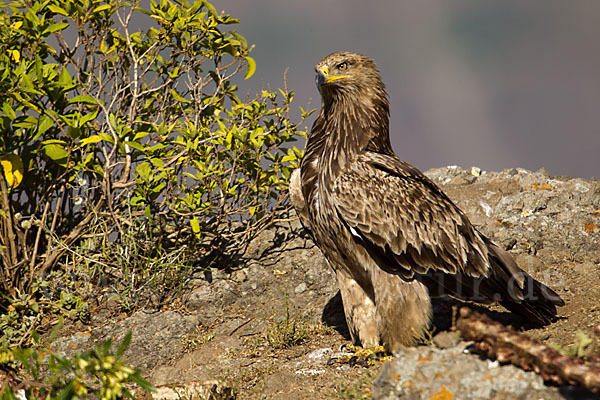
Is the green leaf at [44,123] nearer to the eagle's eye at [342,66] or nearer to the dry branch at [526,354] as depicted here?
the eagle's eye at [342,66]

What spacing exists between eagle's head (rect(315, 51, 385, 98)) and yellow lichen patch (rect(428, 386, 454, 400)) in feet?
10.9

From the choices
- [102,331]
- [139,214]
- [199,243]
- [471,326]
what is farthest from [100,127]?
[471,326]

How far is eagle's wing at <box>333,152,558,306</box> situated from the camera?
4.93 m

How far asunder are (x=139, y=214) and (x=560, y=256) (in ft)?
16.7

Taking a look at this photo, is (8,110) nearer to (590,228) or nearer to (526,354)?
(526,354)

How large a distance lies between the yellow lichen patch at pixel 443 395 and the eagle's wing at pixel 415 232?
2052 mm

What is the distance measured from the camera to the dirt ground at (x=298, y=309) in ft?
16.0

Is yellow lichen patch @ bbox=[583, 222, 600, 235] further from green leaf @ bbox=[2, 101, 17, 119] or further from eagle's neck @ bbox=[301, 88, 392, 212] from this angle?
green leaf @ bbox=[2, 101, 17, 119]

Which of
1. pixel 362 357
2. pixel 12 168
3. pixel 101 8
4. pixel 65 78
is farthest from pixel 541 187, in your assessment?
pixel 12 168

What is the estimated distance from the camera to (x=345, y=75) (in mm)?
5488

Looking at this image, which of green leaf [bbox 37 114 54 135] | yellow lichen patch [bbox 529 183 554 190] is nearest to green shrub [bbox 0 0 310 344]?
green leaf [bbox 37 114 54 135]

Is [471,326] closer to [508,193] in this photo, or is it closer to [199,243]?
[199,243]

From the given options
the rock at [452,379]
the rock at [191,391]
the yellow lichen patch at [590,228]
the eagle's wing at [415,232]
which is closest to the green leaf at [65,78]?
the eagle's wing at [415,232]

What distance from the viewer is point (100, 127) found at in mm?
6789
